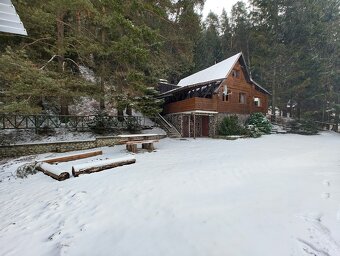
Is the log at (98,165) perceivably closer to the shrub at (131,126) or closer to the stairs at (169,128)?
the shrub at (131,126)

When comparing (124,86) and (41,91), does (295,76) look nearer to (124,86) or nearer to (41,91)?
(124,86)

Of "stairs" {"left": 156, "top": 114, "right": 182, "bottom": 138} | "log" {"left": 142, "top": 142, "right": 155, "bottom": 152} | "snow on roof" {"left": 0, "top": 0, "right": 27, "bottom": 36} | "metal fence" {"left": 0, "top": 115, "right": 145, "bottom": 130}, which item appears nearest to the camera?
"snow on roof" {"left": 0, "top": 0, "right": 27, "bottom": 36}

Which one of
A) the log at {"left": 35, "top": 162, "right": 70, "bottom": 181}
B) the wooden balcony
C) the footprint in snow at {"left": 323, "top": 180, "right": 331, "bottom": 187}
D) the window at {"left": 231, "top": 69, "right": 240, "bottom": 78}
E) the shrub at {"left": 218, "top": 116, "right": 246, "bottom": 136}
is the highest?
the window at {"left": 231, "top": 69, "right": 240, "bottom": 78}

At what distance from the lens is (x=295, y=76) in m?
25.7

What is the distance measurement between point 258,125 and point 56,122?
17.8 m

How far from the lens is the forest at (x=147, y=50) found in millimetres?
11188

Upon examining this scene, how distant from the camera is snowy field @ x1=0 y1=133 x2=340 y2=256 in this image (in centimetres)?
289

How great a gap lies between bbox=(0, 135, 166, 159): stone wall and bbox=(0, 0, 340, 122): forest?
7.78 ft

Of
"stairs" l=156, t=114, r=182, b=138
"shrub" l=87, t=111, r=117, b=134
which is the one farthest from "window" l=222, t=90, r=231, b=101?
"shrub" l=87, t=111, r=117, b=134

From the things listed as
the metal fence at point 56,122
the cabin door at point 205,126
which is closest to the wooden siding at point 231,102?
the cabin door at point 205,126

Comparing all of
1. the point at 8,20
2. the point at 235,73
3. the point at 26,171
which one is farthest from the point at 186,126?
the point at 8,20

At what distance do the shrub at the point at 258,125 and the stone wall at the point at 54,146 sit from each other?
10.8m

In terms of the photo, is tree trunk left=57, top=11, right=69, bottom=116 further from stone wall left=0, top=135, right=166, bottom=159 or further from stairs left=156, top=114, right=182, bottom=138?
stairs left=156, top=114, right=182, bottom=138

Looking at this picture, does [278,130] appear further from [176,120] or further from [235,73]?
[176,120]
